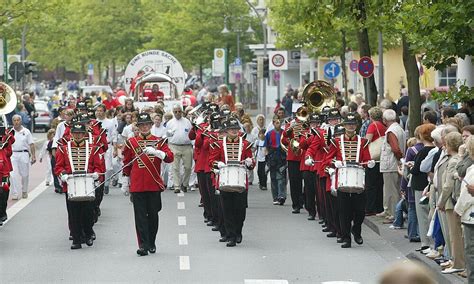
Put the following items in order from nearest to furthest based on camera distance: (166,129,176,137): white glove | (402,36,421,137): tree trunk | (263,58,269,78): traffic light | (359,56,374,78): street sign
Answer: (402,36,421,137): tree trunk < (166,129,176,137): white glove < (359,56,374,78): street sign < (263,58,269,78): traffic light

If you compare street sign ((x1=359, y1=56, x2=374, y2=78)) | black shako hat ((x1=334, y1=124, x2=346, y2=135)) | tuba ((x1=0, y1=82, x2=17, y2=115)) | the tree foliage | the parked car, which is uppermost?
the tree foliage

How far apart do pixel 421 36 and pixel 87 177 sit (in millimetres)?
4495

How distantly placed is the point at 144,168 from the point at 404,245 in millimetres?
3520

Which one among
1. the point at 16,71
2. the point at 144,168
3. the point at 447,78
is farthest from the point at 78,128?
the point at 447,78

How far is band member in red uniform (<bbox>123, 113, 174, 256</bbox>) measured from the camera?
1653 cm

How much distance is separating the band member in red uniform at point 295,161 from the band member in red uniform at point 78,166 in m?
5.63

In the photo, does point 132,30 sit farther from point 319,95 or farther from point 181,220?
point 181,220

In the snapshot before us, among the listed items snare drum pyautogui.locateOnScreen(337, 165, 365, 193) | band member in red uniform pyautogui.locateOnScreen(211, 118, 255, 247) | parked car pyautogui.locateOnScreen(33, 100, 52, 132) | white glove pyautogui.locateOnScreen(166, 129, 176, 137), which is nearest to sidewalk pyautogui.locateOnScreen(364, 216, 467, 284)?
snare drum pyautogui.locateOnScreen(337, 165, 365, 193)

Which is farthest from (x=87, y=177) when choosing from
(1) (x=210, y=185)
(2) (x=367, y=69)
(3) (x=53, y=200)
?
(2) (x=367, y=69)

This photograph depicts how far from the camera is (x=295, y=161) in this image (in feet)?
74.0

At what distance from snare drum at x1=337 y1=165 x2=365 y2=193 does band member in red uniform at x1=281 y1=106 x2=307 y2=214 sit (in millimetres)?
4964

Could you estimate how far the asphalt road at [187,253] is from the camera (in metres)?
14.7

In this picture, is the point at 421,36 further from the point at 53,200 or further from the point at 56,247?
the point at 53,200

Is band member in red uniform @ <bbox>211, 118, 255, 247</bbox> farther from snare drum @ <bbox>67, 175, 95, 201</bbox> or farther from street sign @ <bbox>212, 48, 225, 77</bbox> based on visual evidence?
street sign @ <bbox>212, 48, 225, 77</bbox>
